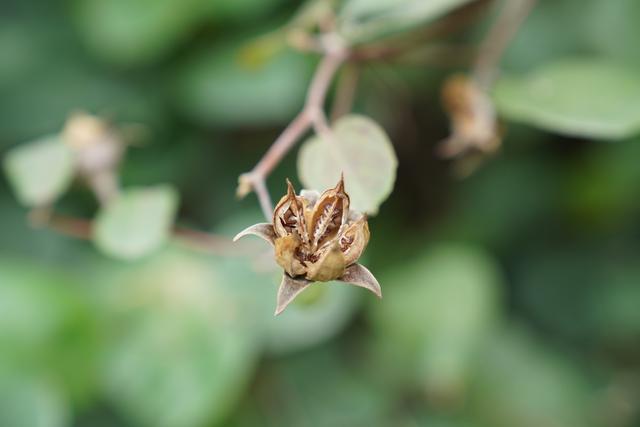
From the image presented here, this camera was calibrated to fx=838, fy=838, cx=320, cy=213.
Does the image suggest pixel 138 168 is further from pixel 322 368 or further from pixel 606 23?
Answer: pixel 606 23

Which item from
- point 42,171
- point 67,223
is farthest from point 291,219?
point 67,223

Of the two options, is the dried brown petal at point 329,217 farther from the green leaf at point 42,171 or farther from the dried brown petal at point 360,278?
the green leaf at point 42,171

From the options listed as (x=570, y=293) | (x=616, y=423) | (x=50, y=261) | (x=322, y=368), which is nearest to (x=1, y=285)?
(x=50, y=261)

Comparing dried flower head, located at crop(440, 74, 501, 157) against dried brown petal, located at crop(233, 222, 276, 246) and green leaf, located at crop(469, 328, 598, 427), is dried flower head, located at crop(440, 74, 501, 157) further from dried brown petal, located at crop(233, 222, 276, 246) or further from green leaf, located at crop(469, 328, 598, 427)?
green leaf, located at crop(469, 328, 598, 427)

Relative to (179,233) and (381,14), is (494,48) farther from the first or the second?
(179,233)

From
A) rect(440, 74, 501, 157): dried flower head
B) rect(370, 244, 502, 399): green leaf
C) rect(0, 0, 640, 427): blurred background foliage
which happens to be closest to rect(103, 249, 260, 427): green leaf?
rect(0, 0, 640, 427): blurred background foliage
